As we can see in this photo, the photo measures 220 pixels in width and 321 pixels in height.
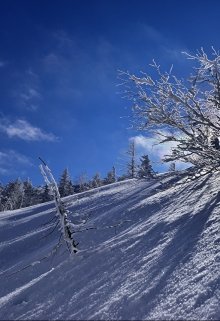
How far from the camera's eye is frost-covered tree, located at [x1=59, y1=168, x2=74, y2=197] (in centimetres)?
6234

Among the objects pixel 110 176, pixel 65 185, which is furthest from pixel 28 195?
pixel 110 176

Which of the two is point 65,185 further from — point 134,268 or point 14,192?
point 134,268

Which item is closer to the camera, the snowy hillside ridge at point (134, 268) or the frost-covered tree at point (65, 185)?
the snowy hillside ridge at point (134, 268)

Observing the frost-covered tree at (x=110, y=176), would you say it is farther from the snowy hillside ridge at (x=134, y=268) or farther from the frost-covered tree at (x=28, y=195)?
the snowy hillside ridge at (x=134, y=268)

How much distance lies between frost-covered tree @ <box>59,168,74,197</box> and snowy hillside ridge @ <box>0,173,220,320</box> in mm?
48858

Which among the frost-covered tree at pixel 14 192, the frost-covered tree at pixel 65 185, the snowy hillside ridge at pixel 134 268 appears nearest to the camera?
the snowy hillside ridge at pixel 134 268

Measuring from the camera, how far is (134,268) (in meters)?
7.71

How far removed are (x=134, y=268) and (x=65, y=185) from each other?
56.8m

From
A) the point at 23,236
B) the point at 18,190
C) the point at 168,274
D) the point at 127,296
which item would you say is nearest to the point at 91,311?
the point at 127,296

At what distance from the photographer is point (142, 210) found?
12414 millimetres

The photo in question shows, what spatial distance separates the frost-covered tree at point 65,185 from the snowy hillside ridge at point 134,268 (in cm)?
4886

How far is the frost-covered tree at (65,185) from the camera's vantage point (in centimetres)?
6234

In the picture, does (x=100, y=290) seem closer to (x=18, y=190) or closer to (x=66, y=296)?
(x=66, y=296)

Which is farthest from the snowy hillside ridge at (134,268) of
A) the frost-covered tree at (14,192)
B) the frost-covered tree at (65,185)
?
the frost-covered tree at (14,192)
